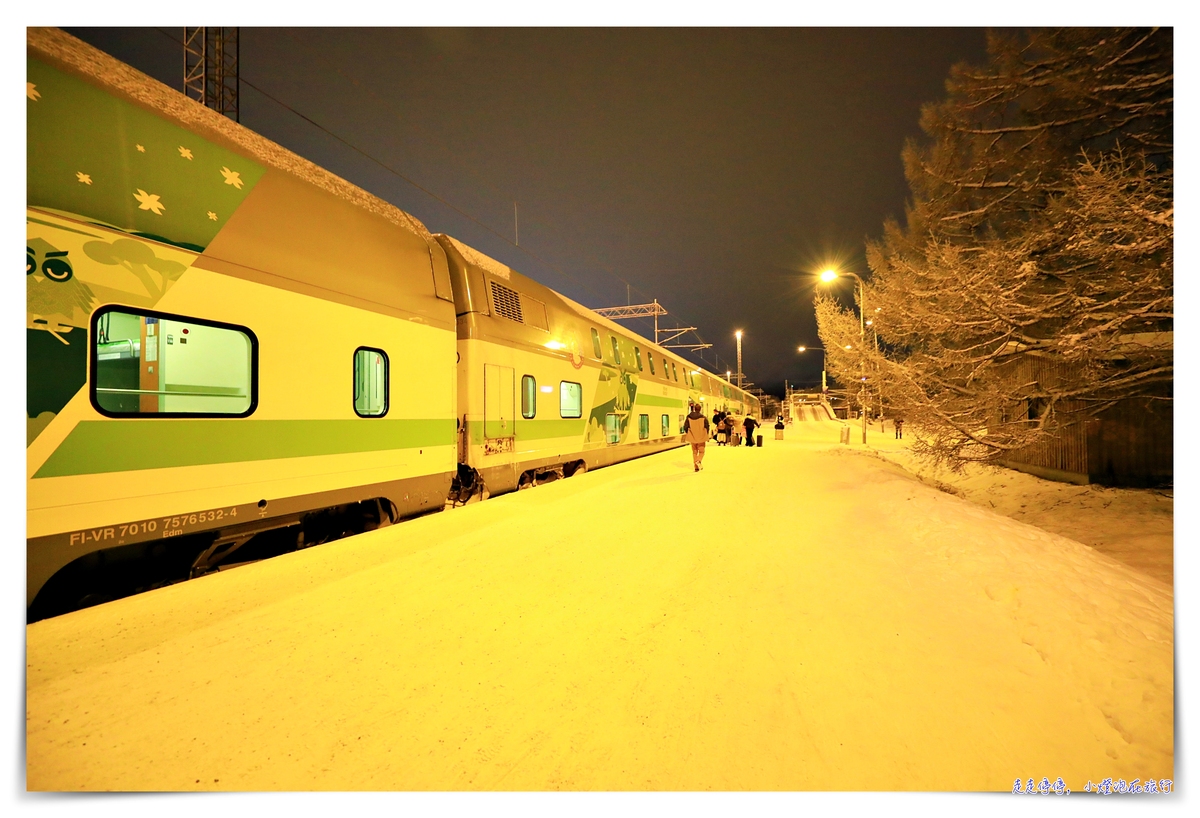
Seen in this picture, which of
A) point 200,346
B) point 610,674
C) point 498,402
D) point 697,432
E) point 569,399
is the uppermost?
point 200,346

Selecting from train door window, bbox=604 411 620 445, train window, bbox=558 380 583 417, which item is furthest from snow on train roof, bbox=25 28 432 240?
train door window, bbox=604 411 620 445

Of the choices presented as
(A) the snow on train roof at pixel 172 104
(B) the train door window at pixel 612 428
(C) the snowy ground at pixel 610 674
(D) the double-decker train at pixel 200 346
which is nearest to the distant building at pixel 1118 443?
(B) the train door window at pixel 612 428

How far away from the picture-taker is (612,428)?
10.7 meters

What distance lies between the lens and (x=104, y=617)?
2.79 metres

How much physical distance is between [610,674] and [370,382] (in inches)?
152

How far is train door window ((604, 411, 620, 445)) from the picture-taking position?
34.1ft

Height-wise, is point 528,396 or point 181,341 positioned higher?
point 181,341

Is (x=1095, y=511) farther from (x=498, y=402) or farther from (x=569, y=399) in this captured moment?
(x=498, y=402)

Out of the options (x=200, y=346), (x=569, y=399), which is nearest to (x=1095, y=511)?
(x=569, y=399)

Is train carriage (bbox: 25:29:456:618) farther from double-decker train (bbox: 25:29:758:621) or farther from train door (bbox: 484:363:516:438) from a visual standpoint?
train door (bbox: 484:363:516:438)

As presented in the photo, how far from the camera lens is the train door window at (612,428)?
1041 centimetres

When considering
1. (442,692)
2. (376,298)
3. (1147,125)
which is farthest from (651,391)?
(442,692)

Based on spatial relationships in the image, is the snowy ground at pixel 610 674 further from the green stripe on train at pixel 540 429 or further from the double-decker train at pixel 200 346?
the green stripe on train at pixel 540 429

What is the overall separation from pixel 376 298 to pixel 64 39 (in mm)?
2473
